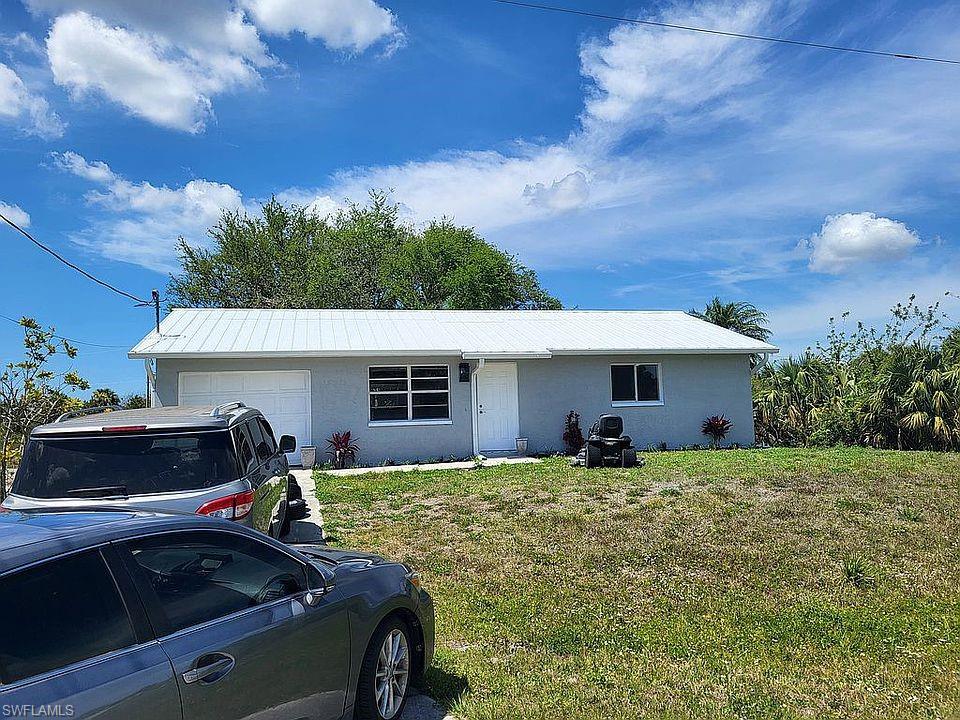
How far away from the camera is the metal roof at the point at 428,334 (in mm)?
16359

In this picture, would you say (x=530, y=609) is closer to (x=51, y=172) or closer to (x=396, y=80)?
(x=396, y=80)

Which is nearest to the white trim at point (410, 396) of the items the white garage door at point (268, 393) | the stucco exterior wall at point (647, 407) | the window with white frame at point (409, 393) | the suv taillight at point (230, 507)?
the window with white frame at point (409, 393)

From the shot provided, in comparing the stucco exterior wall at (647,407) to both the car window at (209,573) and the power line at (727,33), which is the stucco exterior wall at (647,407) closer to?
the power line at (727,33)

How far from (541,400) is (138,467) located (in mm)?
13590

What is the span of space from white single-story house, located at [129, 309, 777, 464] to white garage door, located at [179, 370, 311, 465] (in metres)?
0.02

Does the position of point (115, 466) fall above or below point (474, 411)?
below

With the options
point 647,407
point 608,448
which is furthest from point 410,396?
point 647,407

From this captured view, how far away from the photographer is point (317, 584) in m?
3.64

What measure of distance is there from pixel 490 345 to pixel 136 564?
15.3m

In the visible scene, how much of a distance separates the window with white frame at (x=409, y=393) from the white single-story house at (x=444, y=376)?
2cm

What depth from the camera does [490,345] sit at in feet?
59.0

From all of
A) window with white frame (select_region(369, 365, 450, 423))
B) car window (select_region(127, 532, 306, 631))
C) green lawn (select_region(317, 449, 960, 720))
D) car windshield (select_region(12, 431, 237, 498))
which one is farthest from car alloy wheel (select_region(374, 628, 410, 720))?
window with white frame (select_region(369, 365, 450, 423))

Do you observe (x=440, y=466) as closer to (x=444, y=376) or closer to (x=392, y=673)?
(x=444, y=376)

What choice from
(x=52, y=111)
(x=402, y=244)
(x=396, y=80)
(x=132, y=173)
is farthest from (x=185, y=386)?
(x=402, y=244)
